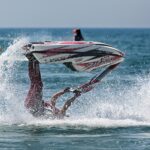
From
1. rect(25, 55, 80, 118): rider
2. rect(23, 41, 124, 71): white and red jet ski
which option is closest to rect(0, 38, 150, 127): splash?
rect(25, 55, 80, 118): rider

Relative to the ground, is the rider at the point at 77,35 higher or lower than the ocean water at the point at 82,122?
higher

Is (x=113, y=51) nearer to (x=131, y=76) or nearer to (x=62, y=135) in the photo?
(x=62, y=135)

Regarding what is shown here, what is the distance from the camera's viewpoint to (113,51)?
22.2 m

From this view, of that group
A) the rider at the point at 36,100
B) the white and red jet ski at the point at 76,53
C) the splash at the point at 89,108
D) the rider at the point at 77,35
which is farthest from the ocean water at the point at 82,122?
the rider at the point at 77,35

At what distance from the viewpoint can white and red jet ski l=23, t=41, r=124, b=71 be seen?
2173cm

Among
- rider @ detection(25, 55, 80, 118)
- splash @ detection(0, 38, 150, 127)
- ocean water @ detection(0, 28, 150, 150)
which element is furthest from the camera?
rider @ detection(25, 55, 80, 118)

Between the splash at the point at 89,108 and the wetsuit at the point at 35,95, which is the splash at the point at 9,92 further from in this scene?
the wetsuit at the point at 35,95

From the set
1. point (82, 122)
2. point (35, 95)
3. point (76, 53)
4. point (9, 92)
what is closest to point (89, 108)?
point (9, 92)

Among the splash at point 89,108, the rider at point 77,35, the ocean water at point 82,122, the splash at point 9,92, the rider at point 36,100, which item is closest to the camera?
the ocean water at point 82,122

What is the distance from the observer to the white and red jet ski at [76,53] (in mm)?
21734

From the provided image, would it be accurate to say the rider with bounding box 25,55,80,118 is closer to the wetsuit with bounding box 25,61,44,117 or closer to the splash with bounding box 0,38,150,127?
the wetsuit with bounding box 25,61,44,117

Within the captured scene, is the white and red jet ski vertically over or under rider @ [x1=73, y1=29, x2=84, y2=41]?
under

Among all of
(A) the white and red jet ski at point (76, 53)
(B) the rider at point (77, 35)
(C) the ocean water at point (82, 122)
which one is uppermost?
(B) the rider at point (77, 35)

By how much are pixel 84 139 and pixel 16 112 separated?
11.7 ft
